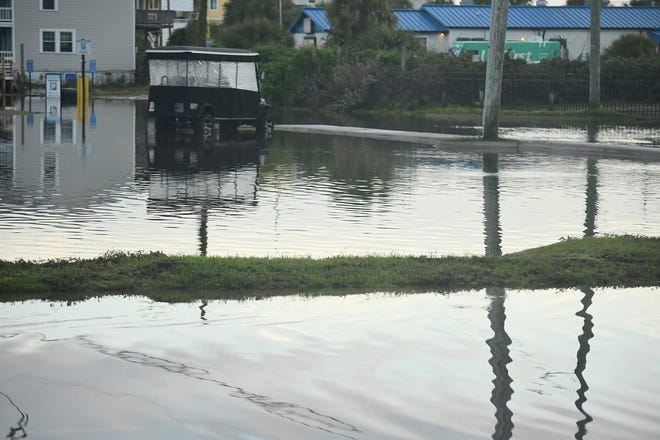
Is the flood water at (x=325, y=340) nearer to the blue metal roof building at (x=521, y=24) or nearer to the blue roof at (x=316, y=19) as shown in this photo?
the blue metal roof building at (x=521, y=24)

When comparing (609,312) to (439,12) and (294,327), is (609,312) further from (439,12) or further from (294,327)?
→ (439,12)

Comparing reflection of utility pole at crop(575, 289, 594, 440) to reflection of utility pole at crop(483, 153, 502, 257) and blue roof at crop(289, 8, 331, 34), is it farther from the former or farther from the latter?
blue roof at crop(289, 8, 331, 34)

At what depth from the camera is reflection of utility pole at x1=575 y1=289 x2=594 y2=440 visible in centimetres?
741

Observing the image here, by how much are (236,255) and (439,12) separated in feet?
264

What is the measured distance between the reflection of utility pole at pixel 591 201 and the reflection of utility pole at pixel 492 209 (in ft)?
4.01

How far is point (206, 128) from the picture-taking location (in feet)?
113

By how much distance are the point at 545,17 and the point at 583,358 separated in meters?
86.0

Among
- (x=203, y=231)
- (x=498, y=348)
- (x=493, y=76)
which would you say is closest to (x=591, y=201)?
(x=203, y=231)

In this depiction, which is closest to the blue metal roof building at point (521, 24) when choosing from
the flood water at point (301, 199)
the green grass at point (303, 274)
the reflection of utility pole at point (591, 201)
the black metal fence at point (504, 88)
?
the black metal fence at point (504, 88)

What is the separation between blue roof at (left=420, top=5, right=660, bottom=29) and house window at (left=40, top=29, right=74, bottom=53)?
2786 cm

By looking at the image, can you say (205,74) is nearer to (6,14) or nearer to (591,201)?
(591,201)

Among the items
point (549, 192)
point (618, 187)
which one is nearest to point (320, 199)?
point (549, 192)

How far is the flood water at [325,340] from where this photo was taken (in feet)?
24.2

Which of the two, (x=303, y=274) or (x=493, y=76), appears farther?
(x=493, y=76)
